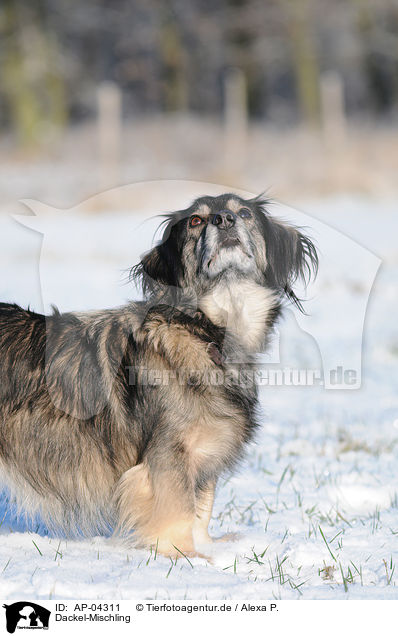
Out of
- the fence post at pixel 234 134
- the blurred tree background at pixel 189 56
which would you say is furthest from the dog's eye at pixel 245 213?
the blurred tree background at pixel 189 56

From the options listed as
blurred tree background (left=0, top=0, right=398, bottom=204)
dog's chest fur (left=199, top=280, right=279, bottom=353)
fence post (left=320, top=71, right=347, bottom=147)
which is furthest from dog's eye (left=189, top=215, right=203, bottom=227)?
blurred tree background (left=0, top=0, right=398, bottom=204)

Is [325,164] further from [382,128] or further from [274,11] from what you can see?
[274,11]

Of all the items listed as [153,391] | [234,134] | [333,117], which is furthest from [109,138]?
[153,391]

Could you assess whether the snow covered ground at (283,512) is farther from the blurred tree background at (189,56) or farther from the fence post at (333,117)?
the blurred tree background at (189,56)

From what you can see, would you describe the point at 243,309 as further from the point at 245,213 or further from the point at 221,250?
the point at 245,213

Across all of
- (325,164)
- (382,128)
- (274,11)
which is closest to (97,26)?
(274,11)

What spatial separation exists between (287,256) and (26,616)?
196 cm

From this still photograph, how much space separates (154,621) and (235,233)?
1648 millimetres

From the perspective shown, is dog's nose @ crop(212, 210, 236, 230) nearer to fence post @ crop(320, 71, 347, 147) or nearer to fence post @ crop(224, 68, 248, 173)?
fence post @ crop(224, 68, 248, 173)

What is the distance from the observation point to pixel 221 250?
330cm

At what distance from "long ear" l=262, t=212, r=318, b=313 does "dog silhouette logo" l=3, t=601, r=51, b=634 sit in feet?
5.75

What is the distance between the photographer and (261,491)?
401 cm

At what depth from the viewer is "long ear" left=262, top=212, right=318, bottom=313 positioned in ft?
11.5

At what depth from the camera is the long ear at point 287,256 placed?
11.5 feet
